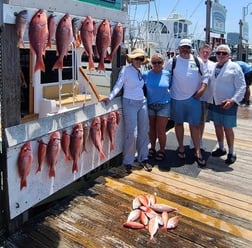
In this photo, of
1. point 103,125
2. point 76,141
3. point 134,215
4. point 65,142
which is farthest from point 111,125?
point 134,215

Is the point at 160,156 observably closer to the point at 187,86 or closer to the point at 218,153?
the point at 218,153

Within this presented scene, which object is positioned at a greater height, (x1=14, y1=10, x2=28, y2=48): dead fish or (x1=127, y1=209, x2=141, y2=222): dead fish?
(x1=14, y1=10, x2=28, y2=48): dead fish

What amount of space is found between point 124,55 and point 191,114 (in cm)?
113

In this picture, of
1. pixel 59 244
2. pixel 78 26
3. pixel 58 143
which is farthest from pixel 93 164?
pixel 78 26

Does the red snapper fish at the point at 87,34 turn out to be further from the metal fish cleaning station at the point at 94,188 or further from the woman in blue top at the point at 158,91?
the woman in blue top at the point at 158,91

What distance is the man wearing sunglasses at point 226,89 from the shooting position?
4449 mm

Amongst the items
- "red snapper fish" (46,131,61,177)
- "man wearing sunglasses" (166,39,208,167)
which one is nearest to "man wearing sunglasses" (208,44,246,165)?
"man wearing sunglasses" (166,39,208,167)

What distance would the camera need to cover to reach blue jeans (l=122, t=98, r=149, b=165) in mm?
4277

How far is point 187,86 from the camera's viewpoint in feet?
14.4

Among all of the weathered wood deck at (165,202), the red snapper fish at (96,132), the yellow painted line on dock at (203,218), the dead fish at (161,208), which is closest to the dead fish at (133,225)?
the weathered wood deck at (165,202)

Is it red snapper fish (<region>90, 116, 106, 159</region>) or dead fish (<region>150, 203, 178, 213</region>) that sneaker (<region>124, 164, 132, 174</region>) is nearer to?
red snapper fish (<region>90, 116, 106, 159</region>)

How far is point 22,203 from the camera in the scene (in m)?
2.89

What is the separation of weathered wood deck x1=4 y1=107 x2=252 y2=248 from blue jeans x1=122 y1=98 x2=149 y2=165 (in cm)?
20

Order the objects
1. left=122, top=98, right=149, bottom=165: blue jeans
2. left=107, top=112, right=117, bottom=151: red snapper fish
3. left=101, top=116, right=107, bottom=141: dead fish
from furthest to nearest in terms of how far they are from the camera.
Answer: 1. left=122, top=98, right=149, bottom=165: blue jeans
2. left=107, top=112, right=117, bottom=151: red snapper fish
3. left=101, top=116, right=107, bottom=141: dead fish
